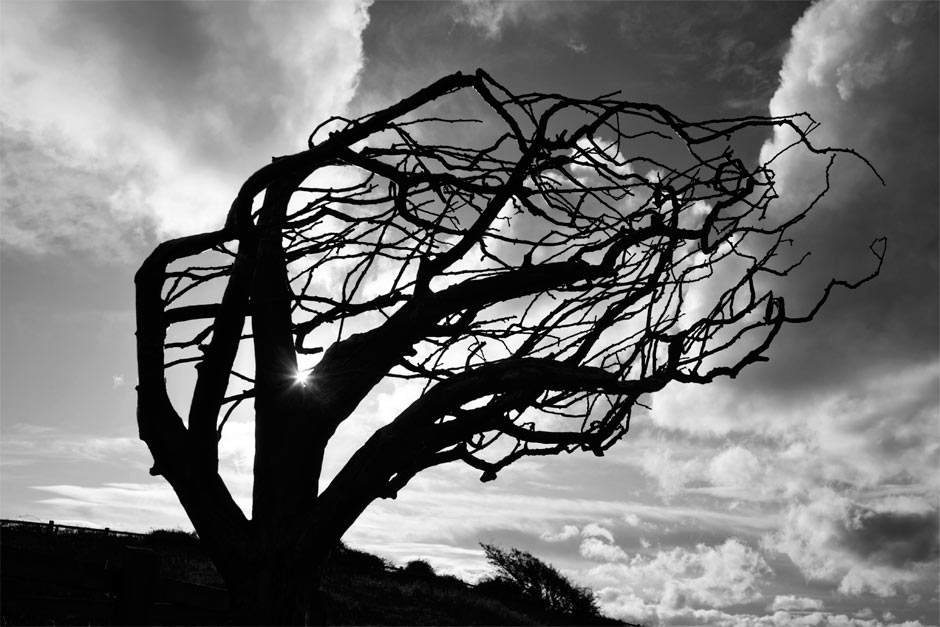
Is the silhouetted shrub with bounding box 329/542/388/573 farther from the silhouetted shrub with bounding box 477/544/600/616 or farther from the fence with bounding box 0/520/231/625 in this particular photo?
the fence with bounding box 0/520/231/625

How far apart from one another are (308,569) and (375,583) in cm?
2052

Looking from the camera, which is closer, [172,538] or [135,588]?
[135,588]

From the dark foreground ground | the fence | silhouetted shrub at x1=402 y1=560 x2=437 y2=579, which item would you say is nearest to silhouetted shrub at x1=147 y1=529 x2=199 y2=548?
the dark foreground ground

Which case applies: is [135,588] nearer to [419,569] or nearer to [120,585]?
[120,585]

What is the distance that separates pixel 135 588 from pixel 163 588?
42.4 inches

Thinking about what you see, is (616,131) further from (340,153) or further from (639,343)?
(340,153)

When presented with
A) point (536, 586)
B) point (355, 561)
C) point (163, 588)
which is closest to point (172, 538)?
point (355, 561)

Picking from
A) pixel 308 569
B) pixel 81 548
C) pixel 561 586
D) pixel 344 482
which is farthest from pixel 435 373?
pixel 561 586

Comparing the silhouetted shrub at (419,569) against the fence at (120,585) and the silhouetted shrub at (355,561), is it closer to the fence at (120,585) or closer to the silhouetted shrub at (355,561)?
the silhouetted shrub at (355,561)

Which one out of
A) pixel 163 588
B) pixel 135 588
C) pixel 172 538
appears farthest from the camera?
pixel 172 538

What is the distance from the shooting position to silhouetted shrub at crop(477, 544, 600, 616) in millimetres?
24500

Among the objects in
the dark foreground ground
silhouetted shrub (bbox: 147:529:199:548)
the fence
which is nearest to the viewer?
the fence

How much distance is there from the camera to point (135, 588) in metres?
3.86

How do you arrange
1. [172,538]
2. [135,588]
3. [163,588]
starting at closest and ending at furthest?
1. [135,588]
2. [163,588]
3. [172,538]
